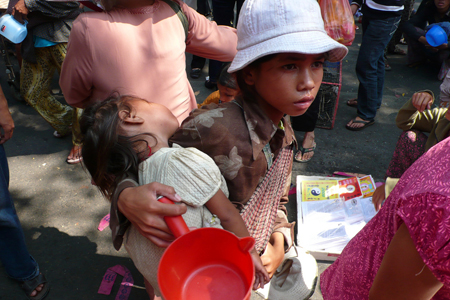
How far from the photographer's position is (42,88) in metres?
3.36

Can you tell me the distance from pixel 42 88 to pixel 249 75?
2.99 meters

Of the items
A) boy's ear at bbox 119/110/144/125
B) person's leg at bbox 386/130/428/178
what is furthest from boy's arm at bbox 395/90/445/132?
boy's ear at bbox 119/110/144/125

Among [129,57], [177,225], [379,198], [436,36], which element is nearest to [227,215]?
[177,225]

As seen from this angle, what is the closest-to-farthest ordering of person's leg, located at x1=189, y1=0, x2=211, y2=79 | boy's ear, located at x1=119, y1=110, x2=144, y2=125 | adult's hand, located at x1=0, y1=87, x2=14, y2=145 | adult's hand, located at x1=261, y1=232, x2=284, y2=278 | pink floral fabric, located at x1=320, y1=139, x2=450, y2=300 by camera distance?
pink floral fabric, located at x1=320, y1=139, x2=450, y2=300 → boy's ear, located at x1=119, y1=110, x2=144, y2=125 → adult's hand, located at x1=261, y1=232, x2=284, y2=278 → adult's hand, located at x1=0, y1=87, x2=14, y2=145 → person's leg, located at x1=189, y1=0, x2=211, y2=79

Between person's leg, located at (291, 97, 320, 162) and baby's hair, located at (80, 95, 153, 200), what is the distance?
218 cm

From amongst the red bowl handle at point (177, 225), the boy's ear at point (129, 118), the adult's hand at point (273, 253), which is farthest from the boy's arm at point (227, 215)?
the boy's ear at point (129, 118)

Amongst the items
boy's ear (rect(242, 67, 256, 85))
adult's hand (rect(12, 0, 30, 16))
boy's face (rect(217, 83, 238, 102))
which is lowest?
boy's face (rect(217, 83, 238, 102))

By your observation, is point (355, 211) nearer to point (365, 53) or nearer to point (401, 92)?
point (365, 53)

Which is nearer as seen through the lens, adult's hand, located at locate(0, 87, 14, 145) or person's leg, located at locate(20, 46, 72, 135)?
adult's hand, located at locate(0, 87, 14, 145)

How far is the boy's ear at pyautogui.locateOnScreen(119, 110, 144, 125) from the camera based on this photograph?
1115 mm

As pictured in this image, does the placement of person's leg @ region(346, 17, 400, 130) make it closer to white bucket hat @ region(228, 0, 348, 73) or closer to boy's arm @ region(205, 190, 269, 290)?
white bucket hat @ region(228, 0, 348, 73)

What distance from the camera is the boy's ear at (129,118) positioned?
3.66ft

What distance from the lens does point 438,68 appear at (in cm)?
520

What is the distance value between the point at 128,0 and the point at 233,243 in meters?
1.20
